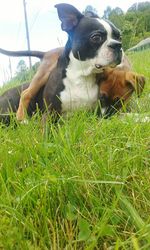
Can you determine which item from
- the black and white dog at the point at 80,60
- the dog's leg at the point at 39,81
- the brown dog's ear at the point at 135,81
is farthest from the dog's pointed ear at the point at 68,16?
the brown dog's ear at the point at 135,81

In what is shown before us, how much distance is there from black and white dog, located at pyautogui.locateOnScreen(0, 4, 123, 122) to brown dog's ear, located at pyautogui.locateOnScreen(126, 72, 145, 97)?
0.10m

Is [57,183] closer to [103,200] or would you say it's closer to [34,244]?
[103,200]

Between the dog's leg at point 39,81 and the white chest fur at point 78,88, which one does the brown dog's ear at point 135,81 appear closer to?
the white chest fur at point 78,88

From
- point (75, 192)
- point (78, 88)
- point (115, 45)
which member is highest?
point (115, 45)

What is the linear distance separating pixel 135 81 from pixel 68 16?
547 mm

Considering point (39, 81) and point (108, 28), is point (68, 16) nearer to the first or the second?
point (108, 28)

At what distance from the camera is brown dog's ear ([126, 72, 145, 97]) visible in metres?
2.54

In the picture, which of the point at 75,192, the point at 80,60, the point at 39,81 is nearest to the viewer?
the point at 75,192

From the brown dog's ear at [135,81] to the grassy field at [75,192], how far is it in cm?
84

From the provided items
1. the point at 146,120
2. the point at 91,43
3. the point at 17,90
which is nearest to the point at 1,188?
the point at 146,120

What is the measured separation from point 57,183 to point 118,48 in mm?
1430

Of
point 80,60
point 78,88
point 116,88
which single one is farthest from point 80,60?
point 116,88

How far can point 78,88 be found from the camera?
2719 millimetres

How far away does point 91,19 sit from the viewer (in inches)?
105
